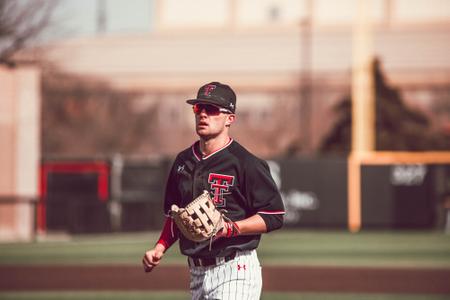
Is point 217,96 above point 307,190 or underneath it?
above

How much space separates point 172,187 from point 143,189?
20.8 meters

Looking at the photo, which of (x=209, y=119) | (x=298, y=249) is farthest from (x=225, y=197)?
(x=298, y=249)

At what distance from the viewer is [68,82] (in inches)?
1933

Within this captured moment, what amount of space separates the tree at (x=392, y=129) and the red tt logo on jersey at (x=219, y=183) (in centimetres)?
3125

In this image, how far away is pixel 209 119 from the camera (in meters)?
5.39

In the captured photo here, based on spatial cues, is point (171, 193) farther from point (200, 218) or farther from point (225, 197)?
point (200, 218)

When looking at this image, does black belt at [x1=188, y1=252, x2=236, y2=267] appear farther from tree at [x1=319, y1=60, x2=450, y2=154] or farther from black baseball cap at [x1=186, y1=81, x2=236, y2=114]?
tree at [x1=319, y1=60, x2=450, y2=154]

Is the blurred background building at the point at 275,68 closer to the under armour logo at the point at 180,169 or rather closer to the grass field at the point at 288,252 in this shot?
the grass field at the point at 288,252

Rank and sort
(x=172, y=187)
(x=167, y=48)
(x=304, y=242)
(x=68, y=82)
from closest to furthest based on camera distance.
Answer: (x=172, y=187), (x=304, y=242), (x=68, y=82), (x=167, y=48)

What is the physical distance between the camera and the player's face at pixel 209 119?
17.6 feet

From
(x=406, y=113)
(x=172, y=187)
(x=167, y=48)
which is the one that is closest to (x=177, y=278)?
(x=172, y=187)

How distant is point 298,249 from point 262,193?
14595 millimetres

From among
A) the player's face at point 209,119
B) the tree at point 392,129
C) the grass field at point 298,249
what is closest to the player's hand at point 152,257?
the player's face at point 209,119

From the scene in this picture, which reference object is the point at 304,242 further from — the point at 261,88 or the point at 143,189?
the point at 261,88
